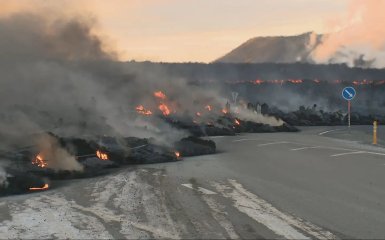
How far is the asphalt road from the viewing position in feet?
22.3

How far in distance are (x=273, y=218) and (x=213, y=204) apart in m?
1.45

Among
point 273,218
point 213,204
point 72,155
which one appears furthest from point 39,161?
point 273,218

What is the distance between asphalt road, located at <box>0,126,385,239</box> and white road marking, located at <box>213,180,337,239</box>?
1 cm

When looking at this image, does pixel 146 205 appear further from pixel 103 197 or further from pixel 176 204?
pixel 103 197

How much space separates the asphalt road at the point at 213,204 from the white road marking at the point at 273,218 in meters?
0.01

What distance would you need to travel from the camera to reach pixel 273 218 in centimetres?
746

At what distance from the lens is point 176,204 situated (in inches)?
340

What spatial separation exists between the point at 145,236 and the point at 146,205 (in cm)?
213

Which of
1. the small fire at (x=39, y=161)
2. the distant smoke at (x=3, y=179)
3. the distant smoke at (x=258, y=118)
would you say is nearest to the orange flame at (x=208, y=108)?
the distant smoke at (x=258, y=118)

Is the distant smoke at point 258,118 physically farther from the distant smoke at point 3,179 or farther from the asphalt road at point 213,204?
the distant smoke at point 3,179

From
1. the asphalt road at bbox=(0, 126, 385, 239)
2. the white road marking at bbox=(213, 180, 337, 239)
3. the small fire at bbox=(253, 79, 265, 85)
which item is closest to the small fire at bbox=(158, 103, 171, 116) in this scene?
the asphalt road at bbox=(0, 126, 385, 239)

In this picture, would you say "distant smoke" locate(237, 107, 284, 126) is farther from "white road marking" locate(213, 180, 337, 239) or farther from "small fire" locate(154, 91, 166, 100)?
"white road marking" locate(213, 180, 337, 239)

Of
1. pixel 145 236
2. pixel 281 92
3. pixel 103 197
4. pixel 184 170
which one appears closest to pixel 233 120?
pixel 184 170

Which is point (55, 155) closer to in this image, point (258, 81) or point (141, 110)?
point (141, 110)
